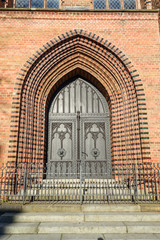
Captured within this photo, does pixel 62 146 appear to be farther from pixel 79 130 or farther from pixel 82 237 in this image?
pixel 82 237

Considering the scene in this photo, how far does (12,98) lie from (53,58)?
2.04m

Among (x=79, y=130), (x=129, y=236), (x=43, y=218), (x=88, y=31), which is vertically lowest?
(x=129, y=236)

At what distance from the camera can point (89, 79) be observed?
6.98 meters

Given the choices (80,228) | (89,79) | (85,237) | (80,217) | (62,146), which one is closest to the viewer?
(85,237)

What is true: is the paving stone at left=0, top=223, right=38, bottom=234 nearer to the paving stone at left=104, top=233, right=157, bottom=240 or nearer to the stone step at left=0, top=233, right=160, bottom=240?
the stone step at left=0, top=233, right=160, bottom=240

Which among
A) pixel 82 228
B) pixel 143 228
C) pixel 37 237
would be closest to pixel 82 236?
pixel 82 228

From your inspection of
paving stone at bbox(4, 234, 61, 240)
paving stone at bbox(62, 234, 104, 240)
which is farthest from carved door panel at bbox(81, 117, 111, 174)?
paving stone at bbox(4, 234, 61, 240)

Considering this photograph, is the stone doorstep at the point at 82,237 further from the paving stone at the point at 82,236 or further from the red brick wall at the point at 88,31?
the red brick wall at the point at 88,31

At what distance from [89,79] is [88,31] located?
1719 mm

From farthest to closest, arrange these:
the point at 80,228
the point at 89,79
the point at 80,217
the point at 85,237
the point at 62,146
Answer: the point at 89,79, the point at 62,146, the point at 80,217, the point at 80,228, the point at 85,237

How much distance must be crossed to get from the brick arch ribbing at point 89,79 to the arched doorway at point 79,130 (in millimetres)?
370

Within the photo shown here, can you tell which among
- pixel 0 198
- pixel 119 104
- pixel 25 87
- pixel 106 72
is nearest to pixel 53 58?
pixel 25 87

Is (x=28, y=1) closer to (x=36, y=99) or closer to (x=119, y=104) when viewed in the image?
(x=36, y=99)

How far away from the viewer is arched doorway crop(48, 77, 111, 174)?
20.5 ft
